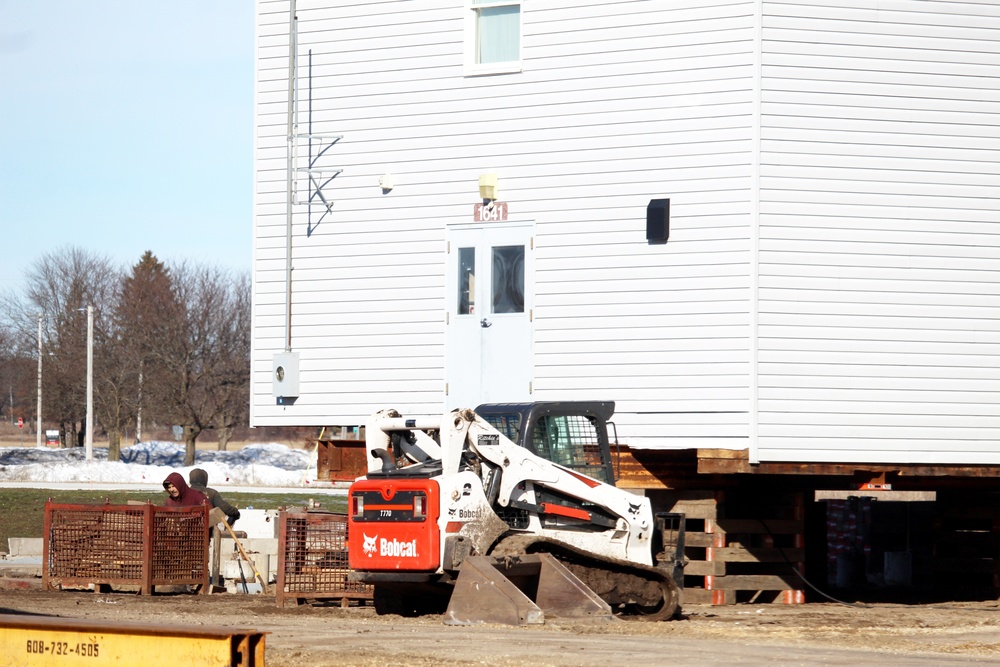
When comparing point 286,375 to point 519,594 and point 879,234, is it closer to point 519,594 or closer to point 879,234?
point 519,594

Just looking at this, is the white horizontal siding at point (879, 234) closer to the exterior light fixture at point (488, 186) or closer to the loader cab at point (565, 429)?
the loader cab at point (565, 429)

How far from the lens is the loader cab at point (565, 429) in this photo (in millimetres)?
14320

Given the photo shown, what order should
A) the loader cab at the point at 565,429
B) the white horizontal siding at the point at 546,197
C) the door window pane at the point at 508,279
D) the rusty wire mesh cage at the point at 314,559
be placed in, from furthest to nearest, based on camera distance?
the door window pane at the point at 508,279
the white horizontal siding at the point at 546,197
the rusty wire mesh cage at the point at 314,559
the loader cab at the point at 565,429

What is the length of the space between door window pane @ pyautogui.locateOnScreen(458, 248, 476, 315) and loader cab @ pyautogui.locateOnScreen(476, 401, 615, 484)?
331 centimetres

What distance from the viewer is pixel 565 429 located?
1476cm

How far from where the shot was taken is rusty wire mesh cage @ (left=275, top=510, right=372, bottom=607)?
16.2 m

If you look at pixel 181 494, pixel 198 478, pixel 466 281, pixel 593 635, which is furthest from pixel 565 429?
pixel 198 478

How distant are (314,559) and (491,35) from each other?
23.1ft

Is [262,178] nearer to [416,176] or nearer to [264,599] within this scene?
[416,176]

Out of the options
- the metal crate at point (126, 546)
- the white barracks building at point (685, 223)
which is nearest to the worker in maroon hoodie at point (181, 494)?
the metal crate at point (126, 546)

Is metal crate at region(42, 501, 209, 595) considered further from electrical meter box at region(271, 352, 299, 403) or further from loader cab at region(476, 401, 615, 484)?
loader cab at region(476, 401, 615, 484)

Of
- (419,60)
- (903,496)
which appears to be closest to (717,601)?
(419,60)

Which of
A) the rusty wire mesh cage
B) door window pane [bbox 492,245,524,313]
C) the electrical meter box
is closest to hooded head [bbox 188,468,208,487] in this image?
the electrical meter box

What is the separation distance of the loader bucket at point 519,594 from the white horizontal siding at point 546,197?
3.86 metres
